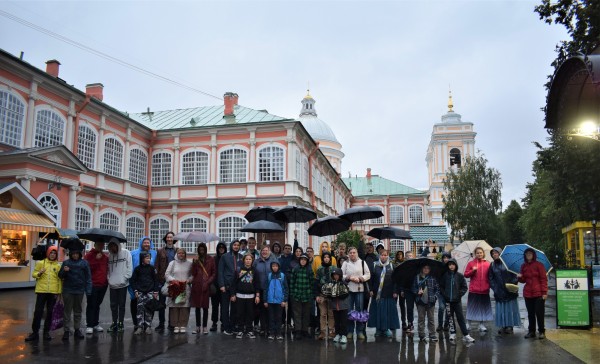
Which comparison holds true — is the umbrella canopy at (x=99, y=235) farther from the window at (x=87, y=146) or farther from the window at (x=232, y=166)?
the window at (x=232, y=166)

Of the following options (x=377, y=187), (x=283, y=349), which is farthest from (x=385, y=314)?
(x=377, y=187)

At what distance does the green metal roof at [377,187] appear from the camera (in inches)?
3019

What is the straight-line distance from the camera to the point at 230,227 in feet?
103

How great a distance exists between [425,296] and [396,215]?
66.5m

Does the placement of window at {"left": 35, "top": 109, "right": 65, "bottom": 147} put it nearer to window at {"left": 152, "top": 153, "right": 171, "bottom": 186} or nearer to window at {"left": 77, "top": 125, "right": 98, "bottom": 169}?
window at {"left": 77, "top": 125, "right": 98, "bottom": 169}

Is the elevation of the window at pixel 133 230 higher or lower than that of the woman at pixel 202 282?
higher

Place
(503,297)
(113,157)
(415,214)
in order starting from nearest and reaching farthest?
(503,297), (113,157), (415,214)

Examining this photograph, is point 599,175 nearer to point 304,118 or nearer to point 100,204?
point 100,204

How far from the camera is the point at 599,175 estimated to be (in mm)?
17500

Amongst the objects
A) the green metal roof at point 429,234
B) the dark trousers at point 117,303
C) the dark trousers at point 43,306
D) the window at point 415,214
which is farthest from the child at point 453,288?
the window at point 415,214

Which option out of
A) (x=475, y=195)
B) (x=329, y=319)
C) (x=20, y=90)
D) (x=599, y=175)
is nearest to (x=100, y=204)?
(x=20, y=90)

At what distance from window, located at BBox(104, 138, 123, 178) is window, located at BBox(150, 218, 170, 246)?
163 inches

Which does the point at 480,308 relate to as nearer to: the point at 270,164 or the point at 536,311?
the point at 536,311

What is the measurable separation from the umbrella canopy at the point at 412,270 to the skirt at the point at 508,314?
1780mm
